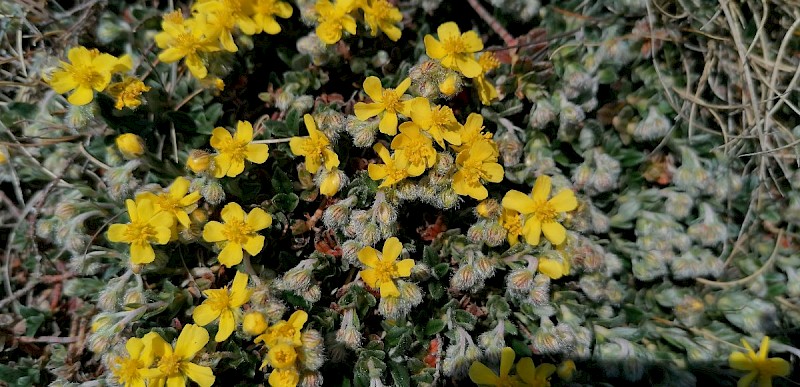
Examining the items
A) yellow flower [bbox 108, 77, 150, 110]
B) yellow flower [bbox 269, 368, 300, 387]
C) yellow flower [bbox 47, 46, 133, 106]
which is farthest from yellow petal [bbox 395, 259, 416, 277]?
yellow flower [bbox 47, 46, 133, 106]

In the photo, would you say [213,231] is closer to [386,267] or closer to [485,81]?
[386,267]

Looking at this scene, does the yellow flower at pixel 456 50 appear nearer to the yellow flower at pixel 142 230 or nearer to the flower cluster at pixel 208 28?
the flower cluster at pixel 208 28

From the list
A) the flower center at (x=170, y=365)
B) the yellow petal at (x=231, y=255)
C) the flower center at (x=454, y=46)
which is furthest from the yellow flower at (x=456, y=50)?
the flower center at (x=170, y=365)

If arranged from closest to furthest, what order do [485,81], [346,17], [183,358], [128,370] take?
1. [128,370]
2. [183,358]
3. [346,17]
4. [485,81]

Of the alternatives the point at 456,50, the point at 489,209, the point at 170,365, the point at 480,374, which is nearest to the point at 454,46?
the point at 456,50

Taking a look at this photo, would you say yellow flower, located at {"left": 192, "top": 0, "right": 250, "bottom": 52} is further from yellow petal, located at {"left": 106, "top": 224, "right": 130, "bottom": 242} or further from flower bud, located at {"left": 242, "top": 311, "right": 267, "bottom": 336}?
flower bud, located at {"left": 242, "top": 311, "right": 267, "bottom": 336}

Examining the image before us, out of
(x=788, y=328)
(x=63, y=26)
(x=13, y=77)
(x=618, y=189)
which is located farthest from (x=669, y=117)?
(x=13, y=77)
